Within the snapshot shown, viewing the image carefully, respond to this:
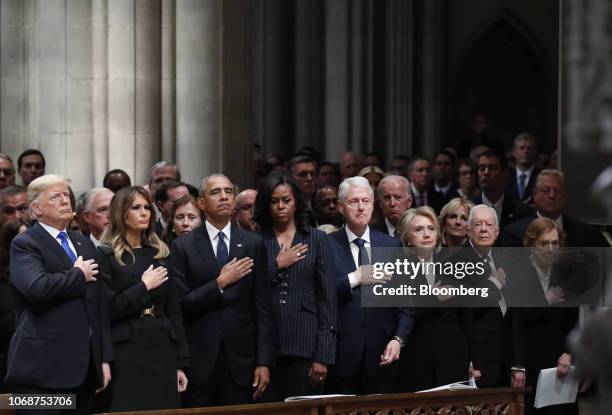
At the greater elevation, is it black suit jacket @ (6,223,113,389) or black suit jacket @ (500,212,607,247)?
black suit jacket @ (500,212,607,247)

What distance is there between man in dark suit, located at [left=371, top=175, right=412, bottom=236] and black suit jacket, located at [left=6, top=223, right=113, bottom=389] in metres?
3.01

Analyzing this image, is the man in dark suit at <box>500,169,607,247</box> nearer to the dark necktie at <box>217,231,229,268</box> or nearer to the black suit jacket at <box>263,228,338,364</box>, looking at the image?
the black suit jacket at <box>263,228,338,364</box>

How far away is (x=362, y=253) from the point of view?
7781 millimetres

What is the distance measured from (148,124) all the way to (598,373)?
10.1 metres

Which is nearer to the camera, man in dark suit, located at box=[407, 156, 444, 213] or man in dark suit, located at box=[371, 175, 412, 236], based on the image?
man in dark suit, located at box=[371, 175, 412, 236]

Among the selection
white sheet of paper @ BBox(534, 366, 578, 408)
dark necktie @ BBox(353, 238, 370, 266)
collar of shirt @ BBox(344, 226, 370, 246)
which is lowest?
white sheet of paper @ BBox(534, 366, 578, 408)

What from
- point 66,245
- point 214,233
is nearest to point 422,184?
point 214,233

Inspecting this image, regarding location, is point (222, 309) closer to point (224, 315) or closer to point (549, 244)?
point (224, 315)

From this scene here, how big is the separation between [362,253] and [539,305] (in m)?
1.11

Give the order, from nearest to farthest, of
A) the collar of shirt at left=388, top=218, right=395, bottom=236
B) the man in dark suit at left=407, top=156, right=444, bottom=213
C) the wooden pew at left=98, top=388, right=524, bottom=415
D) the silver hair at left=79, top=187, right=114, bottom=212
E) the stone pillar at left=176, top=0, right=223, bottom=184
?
the wooden pew at left=98, top=388, right=524, bottom=415 → the silver hair at left=79, top=187, right=114, bottom=212 → the collar of shirt at left=388, top=218, right=395, bottom=236 → the stone pillar at left=176, top=0, right=223, bottom=184 → the man in dark suit at left=407, top=156, right=444, bottom=213

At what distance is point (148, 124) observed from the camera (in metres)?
11.7

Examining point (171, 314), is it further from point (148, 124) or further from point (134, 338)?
point (148, 124)

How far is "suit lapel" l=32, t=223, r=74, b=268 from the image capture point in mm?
6539

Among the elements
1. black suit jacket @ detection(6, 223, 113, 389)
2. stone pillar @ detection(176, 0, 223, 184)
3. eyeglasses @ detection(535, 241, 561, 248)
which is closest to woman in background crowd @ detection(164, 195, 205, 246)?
black suit jacket @ detection(6, 223, 113, 389)
